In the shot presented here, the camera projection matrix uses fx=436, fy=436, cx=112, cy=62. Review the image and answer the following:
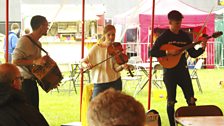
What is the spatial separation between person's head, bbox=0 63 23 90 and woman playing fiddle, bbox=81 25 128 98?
6.61 feet

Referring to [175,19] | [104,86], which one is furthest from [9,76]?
[175,19]

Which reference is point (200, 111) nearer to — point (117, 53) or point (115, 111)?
point (117, 53)

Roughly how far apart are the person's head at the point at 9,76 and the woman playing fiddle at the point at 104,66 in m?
2.01

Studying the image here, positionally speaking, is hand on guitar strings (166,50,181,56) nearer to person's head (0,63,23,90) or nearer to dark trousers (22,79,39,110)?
dark trousers (22,79,39,110)

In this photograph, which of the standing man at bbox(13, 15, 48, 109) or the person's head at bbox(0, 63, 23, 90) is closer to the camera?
the person's head at bbox(0, 63, 23, 90)

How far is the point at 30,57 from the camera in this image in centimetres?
457

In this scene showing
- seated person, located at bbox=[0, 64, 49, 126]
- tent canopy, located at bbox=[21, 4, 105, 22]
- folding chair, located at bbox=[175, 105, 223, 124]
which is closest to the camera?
seated person, located at bbox=[0, 64, 49, 126]

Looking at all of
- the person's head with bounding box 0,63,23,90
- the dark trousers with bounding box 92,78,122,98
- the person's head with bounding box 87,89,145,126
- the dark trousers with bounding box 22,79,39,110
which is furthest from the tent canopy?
the person's head with bounding box 87,89,145,126

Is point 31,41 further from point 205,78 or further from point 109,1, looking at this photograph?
point 109,1

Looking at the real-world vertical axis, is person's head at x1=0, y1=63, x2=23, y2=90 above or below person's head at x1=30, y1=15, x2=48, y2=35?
below

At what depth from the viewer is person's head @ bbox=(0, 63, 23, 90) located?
2.95 m

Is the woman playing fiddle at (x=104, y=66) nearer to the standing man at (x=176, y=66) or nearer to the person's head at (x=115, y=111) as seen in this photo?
the standing man at (x=176, y=66)

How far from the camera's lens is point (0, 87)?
2758mm

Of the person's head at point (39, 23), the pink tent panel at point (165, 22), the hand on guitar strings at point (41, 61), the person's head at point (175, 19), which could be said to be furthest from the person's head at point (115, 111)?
the pink tent panel at point (165, 22)
